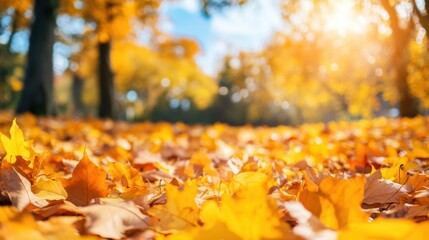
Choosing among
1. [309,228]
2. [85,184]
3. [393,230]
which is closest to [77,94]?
[85,184]

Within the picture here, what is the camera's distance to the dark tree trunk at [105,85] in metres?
11.9

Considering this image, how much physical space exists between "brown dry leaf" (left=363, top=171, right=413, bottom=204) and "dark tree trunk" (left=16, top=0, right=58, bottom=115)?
835 centimetres

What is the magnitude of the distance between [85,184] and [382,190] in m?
0.80

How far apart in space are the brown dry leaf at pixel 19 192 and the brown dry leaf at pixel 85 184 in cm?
7

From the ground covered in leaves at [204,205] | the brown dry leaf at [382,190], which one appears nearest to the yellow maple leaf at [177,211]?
the ground covered in leaves at [204,205]

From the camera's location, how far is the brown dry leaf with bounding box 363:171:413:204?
3.69ft

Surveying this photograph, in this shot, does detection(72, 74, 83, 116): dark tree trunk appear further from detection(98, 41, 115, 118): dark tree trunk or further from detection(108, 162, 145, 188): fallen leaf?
detection(108, 162, 145, 188): fallen leaf

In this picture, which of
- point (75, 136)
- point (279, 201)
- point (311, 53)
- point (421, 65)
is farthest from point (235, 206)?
point (311, 53)

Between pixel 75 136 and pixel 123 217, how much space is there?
3.31 m

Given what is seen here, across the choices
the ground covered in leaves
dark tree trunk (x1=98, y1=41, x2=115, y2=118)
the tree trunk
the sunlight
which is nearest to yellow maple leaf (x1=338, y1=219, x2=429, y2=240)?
the ground covered in leaves

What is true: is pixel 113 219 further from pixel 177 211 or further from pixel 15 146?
pixel 15 146

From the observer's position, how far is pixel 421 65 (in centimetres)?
1291

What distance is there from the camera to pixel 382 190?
114 centimetres

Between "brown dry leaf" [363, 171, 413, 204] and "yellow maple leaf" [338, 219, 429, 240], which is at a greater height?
"yellow maple leaf" [338, 219, 429, 240]
